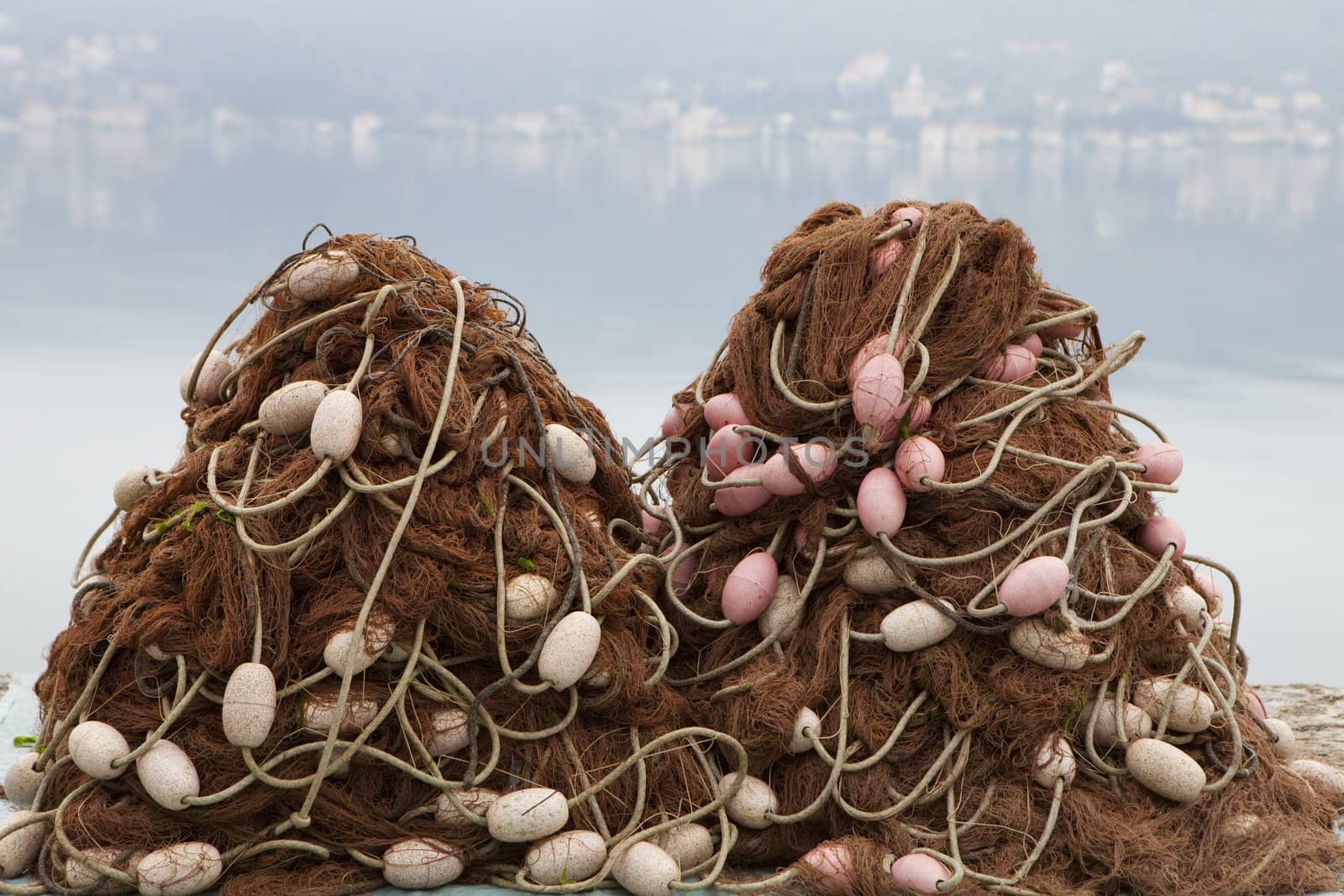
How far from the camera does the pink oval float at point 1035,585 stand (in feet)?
10.9

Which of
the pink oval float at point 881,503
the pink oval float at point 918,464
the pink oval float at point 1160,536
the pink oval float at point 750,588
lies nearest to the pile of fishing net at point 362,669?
the pink oval float at point 750,588

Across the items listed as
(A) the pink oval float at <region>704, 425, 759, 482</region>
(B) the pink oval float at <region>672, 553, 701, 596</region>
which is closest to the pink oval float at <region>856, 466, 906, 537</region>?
(A) the pink oval float at <region>704, 425, 759, 482</region>

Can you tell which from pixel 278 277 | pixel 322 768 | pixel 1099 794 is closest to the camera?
pixel 322 768

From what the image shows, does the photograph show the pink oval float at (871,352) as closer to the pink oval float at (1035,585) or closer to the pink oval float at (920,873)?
the pink oval float at (1035,585)

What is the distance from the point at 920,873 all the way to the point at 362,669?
1.30 meters

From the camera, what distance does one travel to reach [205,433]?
12.0 feet

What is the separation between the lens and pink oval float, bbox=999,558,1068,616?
332 cm

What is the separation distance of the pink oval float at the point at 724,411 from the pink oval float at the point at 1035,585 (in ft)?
2.71

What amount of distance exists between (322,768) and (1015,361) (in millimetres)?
1927

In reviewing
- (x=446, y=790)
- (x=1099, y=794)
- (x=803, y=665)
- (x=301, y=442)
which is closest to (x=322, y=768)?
(x=446, y=790)

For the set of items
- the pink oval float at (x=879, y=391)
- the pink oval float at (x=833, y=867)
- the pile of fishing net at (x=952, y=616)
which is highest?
the pink oval float at (x=879, y=391)

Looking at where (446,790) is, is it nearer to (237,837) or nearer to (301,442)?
(237,837)

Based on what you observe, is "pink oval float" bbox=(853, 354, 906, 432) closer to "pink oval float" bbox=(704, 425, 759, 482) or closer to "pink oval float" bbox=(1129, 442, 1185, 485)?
"pink oval float" bbox=(704, 425, 759, 482)

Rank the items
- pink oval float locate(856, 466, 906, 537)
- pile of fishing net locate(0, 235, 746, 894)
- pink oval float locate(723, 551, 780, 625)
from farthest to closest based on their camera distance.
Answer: pink oval float locate(723, 551, 780, 625) → pink oval float locate(856, 466, 906, 537) → pile of fishing net locate(0, 235, 746, 894)
